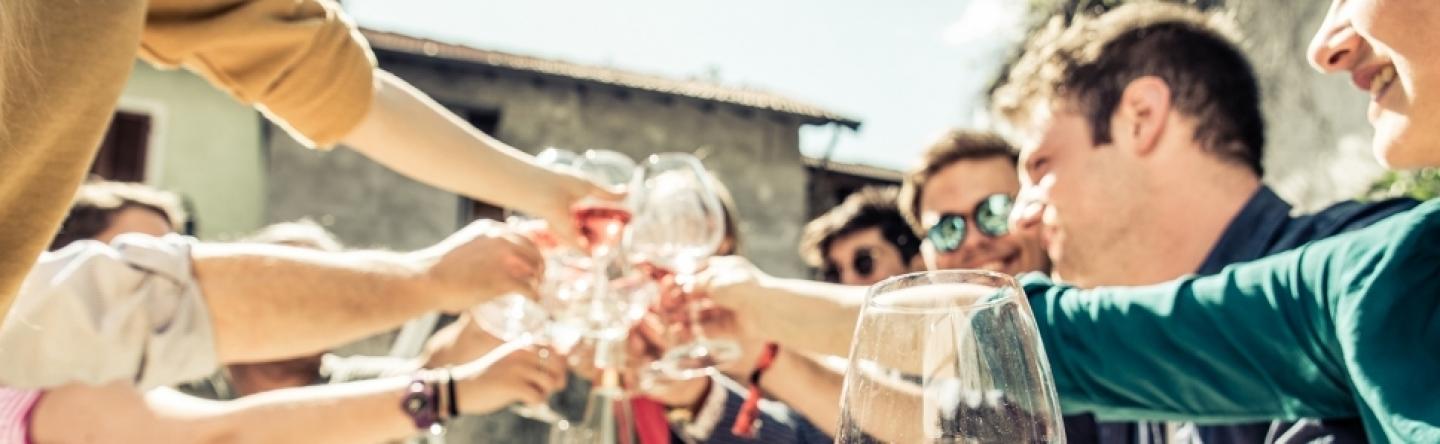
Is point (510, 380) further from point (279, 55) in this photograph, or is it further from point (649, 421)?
point (279, 55)

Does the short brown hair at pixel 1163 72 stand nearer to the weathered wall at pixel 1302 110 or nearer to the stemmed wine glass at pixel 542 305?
the stemmed wine glass at pixel 542 305

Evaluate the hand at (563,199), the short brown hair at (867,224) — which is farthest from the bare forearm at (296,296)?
the short brown hair at (867,224)

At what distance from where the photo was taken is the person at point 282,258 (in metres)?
Result: 1.50

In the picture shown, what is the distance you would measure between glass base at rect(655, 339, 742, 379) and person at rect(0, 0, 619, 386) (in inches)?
12.4

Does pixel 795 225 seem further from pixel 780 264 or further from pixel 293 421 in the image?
pixel 293 421

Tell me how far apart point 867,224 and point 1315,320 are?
3.12 metres

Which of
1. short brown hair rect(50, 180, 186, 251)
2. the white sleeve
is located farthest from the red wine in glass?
short brown hair rect(50, 180, 186, 251)

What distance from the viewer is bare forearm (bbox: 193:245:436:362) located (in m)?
1.65

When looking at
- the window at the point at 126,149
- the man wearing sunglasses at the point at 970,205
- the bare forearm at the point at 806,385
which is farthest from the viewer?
the window at the point at 126,149

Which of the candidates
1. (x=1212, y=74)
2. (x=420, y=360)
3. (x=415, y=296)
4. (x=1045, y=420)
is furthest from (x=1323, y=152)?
(x=1045, y=420)

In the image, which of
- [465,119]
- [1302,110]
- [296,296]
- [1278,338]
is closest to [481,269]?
[296,296]

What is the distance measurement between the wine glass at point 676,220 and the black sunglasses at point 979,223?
1.55 m

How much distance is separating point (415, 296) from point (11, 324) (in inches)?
23.5

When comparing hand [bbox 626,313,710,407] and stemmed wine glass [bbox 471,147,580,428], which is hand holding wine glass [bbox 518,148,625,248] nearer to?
stemmed wine glass [bbox 471,147,580,428]
